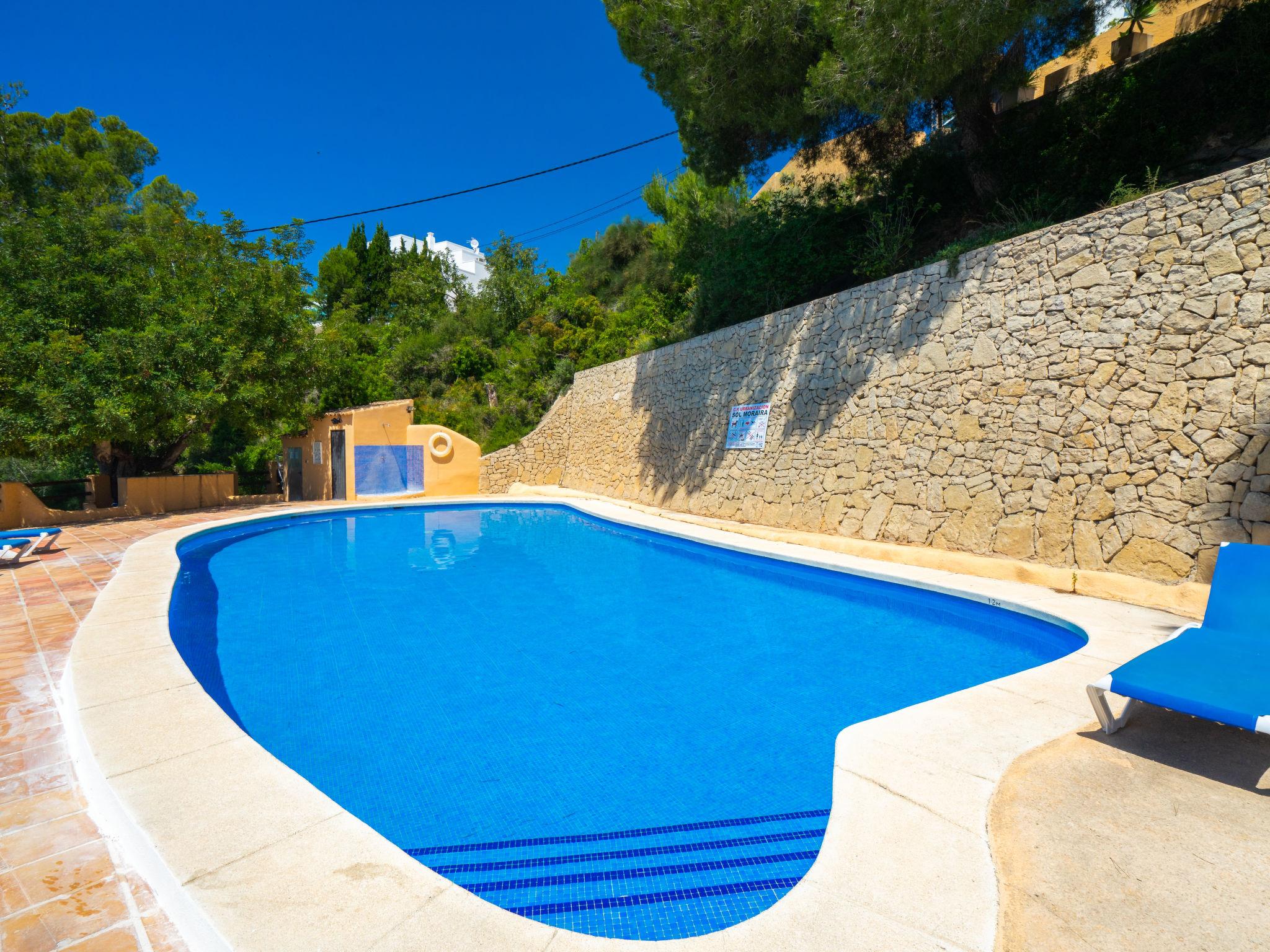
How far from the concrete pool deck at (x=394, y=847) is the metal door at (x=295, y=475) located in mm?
14046

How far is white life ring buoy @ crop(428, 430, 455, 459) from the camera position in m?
16.3

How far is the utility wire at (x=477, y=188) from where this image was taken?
46.2 ft

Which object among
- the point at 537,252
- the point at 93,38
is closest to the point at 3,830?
the point at 93,38

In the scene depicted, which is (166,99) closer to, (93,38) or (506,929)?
(93,38)

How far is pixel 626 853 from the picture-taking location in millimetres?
2486

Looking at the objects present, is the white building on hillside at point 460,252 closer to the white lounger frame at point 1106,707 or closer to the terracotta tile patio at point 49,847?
the terracotta tile patio at point 49,847

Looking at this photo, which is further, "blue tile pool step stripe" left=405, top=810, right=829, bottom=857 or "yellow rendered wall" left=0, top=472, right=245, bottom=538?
"yellow rendered wall" left=0, top=472, right=245, bottom=538

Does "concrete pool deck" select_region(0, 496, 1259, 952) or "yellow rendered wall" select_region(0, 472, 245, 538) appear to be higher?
"yellow rendered wall" select_region(0, 472, 245, 538)

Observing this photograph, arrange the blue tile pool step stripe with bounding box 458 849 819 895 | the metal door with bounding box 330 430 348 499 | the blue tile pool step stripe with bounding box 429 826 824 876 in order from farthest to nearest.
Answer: the metal door with bounding box 330 430 348 499, the blue tile pool step stripe with bounding box 429 826 824 876, the blue tile pool step stripe with bounding box 458 849 819 895

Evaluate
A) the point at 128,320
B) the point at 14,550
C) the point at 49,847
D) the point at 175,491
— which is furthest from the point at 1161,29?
the point at 175,491

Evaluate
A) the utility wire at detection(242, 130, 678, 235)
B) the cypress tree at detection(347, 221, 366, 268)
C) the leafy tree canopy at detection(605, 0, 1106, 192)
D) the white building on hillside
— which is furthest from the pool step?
the white building on hillside

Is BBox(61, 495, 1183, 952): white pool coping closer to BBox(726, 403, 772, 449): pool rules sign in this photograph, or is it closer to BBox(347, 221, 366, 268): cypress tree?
BBox(726, 403, 772, 449): pool rules sign

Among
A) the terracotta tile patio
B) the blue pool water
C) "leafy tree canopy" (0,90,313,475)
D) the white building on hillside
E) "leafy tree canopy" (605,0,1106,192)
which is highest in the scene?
the white building on hillside

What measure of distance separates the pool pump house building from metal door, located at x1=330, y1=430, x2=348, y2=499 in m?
0.02
